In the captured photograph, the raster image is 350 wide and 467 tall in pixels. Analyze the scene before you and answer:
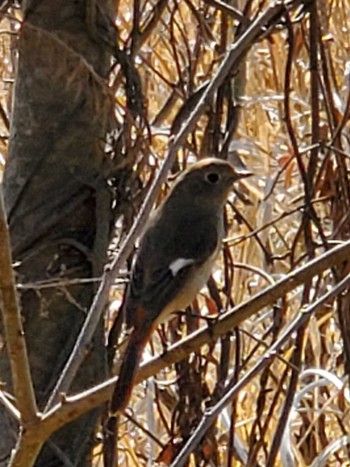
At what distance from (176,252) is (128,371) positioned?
0.75m

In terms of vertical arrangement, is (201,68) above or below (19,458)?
above

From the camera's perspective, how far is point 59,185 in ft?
9.02

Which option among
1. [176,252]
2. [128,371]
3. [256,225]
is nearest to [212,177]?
[176,252]

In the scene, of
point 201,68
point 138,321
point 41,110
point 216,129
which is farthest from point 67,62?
point 201,68

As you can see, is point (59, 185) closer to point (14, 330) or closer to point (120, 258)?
point (120, 258)

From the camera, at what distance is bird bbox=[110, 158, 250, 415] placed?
104 inches

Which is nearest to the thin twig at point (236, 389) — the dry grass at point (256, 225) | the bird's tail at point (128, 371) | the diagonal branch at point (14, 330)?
the bird's tail at point (128, 371)

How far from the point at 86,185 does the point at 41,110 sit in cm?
20

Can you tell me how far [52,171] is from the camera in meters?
2.75

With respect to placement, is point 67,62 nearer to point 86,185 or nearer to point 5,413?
point 86,185

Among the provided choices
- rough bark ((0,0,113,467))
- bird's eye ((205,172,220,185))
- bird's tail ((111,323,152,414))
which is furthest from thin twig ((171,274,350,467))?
bird's eye ((205,172,220,185))

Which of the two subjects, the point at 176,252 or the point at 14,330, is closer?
the point at 14,330

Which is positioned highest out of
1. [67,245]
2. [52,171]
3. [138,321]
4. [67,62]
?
[67,62]

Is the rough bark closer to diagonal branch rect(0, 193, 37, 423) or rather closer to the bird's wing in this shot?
the bird's wing
